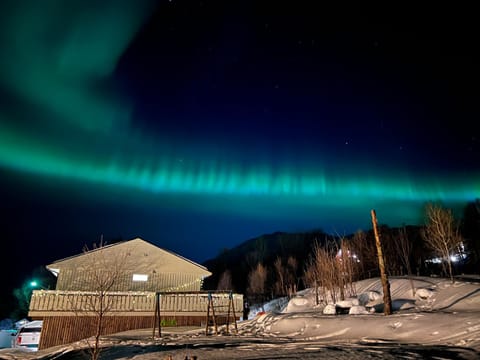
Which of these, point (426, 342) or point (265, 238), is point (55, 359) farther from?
point (265, 238)

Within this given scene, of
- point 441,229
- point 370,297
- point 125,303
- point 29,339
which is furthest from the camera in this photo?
point 441,229

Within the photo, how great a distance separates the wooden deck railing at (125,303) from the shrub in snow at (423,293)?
9.79m

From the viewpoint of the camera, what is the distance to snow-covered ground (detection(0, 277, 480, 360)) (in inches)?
329

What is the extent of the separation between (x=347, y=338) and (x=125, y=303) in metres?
11.7

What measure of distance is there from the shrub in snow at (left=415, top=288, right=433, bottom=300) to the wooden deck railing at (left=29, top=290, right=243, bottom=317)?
9788 millimetres

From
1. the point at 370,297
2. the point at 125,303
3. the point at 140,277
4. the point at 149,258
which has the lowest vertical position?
the point at 370,297

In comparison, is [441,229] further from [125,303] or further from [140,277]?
[125,303]

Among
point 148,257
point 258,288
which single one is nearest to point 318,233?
point 258,288

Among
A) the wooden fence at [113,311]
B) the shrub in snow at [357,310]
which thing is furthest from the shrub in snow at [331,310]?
the wooden fence at [113,311]

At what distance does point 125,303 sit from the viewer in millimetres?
17172

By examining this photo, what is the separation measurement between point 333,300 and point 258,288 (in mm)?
22719

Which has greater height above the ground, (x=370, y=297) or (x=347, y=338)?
(x=370, y=297)

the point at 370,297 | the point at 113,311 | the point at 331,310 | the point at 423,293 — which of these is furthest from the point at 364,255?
the point at 113,311

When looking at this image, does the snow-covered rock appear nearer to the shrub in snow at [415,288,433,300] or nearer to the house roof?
the shrub in snow at [415,288,433,300]
